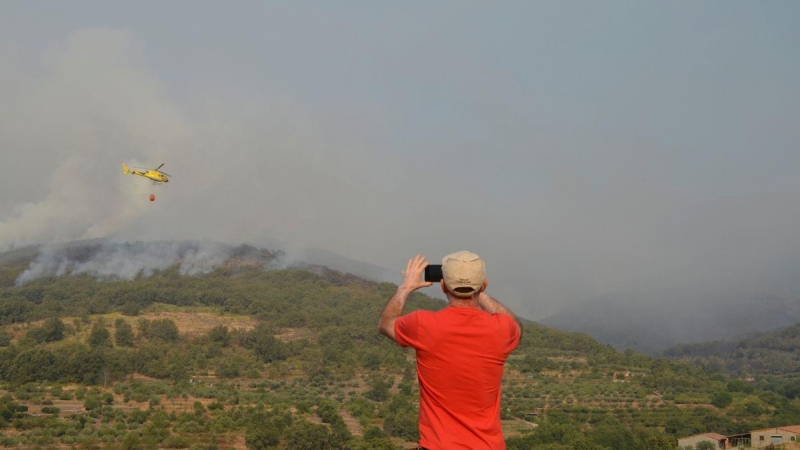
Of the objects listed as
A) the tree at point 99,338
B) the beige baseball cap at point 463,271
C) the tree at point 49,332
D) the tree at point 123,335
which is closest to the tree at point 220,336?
the tree at point 123,335

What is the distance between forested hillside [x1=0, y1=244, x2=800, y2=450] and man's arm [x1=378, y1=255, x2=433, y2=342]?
122 feet

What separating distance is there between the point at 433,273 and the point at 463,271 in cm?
38

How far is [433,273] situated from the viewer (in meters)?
5.04

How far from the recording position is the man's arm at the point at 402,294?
493cm

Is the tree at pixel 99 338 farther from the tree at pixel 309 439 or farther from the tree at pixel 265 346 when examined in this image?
the tree at pixel 309 439

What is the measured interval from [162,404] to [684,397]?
44640 mm

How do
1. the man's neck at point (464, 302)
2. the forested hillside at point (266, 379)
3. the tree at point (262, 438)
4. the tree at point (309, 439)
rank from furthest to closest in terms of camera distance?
the forested hillside at point (266, 379) < the tree at point (262, 438) < the tree at point (309, 439) < the man's neck at point (464, 302)

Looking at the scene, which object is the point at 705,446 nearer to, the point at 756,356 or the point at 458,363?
the point at 458,363

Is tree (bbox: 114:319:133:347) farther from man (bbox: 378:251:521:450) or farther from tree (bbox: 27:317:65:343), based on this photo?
man (bbox: 378:251:521:450)

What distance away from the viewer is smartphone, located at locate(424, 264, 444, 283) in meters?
5.00

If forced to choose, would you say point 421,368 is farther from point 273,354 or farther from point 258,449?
point 273,354

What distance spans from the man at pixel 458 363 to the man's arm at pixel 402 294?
0.10 feet

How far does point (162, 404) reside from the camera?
59.5 metres

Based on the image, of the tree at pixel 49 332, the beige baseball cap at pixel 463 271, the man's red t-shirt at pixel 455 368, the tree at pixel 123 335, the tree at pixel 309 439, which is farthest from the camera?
the tree at pixel 123 335
